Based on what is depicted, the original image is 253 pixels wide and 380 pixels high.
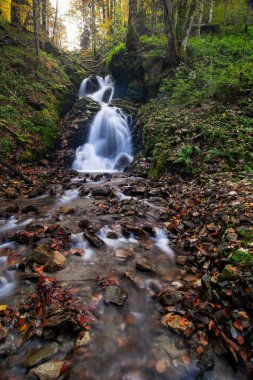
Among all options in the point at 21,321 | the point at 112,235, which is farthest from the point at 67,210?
the point at 21,321

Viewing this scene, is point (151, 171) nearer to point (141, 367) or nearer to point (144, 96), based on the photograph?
point (141, 367)

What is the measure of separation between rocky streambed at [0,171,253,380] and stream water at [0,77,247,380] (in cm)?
1

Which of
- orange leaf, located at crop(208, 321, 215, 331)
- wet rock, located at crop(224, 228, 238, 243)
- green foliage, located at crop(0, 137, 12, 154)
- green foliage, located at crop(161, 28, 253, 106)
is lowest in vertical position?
orange leaf, located at crop(208, 321, 215, 331)

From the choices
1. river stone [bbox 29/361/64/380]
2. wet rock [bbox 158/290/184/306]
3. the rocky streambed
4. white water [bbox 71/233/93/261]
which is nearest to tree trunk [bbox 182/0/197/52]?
the rocky streambed

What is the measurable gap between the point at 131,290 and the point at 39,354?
1.60m

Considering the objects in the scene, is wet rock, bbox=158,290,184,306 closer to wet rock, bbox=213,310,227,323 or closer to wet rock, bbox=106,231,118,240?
wet rock, bbox=213,310,227,323

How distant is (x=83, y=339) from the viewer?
322 centimetres

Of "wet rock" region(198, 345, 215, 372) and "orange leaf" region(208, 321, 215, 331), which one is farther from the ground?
→ "orange leaf" region(208, 321, 215, 331)

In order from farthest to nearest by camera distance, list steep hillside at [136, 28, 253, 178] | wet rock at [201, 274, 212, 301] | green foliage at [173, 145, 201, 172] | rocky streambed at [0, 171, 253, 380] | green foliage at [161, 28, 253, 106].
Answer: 1. green foliage at [161, 28, 253, 106]
2. green foliage at [173, 145, 201, 172]
3. steep hillside at [136, 28, 253, 178]
4. wet rock at [201, 274, 212, 301]
5. rocky streambed at [0, 171, 253, 380]

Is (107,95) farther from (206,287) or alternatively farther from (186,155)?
(206,287)

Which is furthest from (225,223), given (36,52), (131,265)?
(36,52)

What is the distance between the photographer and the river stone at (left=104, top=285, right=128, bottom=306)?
386cm

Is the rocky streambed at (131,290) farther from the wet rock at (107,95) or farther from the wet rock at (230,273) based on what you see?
the wet rock at (107,95)

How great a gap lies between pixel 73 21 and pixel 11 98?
2522 cm
